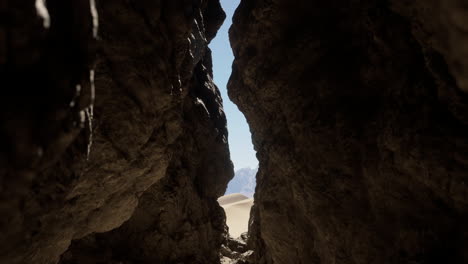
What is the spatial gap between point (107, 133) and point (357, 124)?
4684 millimetres

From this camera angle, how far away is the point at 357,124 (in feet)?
20.9

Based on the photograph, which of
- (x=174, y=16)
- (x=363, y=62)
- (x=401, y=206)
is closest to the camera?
(x=401, y=206)

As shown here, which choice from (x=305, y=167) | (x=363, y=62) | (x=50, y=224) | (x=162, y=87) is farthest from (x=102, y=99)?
(x=363, y=62)

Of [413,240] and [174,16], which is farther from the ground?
[174,16]

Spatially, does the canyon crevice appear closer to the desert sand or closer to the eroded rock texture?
the eroded rock texture

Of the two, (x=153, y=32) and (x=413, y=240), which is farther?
(x=153, y=32)

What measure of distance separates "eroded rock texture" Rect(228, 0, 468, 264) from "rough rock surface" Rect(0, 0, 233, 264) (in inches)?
88.4

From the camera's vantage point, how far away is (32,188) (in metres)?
3.24

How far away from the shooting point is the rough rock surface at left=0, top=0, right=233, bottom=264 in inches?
82.2

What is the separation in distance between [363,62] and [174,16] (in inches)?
151

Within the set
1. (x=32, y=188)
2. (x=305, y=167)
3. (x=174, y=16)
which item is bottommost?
(x=32, y=188)

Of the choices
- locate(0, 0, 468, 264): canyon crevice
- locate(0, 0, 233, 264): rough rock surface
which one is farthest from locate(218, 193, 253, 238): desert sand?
locate(0, 0, 468, 264): canyon crevice

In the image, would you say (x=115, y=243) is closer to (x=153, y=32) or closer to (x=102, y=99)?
(x=102, y=99)

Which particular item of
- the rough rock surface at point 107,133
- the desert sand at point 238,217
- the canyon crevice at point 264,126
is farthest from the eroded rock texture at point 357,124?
the desert sand at point 238,217
